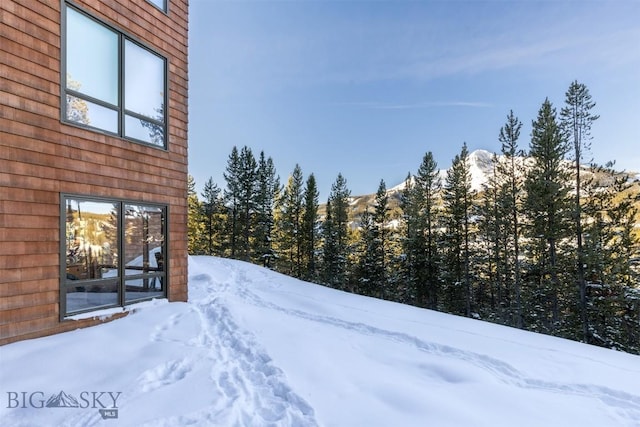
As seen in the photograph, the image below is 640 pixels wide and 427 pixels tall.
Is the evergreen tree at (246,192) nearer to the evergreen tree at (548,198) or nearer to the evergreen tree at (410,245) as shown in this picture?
the evergreen tree at (410,245)

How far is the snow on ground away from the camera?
2.24 metres

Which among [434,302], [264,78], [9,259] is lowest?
[434,302]

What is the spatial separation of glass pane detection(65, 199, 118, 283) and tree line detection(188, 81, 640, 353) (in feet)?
55.9

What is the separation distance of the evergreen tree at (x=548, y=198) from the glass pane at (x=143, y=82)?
16521 mm

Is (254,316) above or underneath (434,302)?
above

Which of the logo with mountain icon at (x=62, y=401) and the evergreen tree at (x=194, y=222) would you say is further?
the evergreen tree at (x=194, y=222)

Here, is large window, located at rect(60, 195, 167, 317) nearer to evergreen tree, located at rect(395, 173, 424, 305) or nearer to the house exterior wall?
→ the house exterior wall

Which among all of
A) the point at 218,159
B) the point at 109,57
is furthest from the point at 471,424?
the point at 218,159

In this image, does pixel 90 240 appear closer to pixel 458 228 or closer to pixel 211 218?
pixel 458 228

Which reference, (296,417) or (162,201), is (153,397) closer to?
(296,417)

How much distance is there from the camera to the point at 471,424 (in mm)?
2227

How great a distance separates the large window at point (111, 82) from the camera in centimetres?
400

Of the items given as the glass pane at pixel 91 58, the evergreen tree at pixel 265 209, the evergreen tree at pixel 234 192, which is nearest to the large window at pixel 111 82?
the glass pane at pixel 91 58

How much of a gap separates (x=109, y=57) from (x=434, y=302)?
22.5 m
